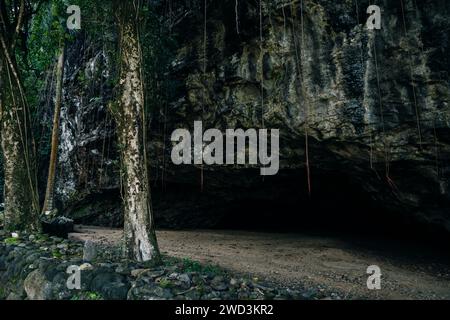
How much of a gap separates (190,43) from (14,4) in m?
3.72

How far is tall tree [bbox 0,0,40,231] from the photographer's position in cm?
696

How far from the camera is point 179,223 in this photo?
1221 cm

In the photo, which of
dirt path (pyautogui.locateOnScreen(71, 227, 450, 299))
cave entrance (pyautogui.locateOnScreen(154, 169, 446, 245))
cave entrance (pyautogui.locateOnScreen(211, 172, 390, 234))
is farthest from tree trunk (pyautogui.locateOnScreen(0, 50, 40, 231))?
cave entrance (pyautogui.locateOnScreen(211, 172, 390, 234))

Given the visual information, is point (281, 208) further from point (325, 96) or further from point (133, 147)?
point (133, 147)

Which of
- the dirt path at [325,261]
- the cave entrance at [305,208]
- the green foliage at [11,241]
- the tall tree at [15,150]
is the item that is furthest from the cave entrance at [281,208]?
the green foliage at [11,241]

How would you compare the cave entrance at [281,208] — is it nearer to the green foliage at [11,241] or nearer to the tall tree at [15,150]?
the tall tree at [15,150]

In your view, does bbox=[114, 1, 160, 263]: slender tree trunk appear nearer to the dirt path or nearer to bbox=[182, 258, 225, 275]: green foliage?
bbox=[182, 258, 225, 275]: green foliage

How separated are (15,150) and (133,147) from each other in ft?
10.0

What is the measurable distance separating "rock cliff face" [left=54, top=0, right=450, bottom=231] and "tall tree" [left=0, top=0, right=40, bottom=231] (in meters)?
3.19

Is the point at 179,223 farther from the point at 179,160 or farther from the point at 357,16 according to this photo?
the point at 357,16

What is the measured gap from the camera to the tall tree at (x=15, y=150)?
22.8ft

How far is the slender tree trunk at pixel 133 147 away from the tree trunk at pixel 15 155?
2.75 meters

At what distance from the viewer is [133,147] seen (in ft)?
17.5

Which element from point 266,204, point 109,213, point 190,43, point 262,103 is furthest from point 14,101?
point 266,204
